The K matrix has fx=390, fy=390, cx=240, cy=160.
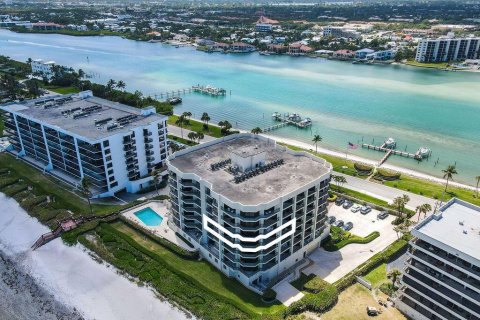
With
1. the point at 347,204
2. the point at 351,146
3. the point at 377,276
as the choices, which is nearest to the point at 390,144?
the point at 351,146

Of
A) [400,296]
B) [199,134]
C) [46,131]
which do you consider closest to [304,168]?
[400,296]

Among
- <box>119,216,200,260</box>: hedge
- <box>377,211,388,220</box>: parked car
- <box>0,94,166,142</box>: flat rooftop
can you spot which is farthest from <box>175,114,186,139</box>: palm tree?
<box>377,211,388,220</box>: parked car

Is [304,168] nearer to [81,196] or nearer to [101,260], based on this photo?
[101,260]

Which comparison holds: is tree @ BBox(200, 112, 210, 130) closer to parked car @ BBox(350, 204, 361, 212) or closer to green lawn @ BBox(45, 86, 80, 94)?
parked car @ BBox(350, 204, 361, 212)

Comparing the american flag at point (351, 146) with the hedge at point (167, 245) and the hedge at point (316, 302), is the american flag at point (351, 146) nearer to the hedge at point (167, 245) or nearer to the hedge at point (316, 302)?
the hedge at point (316, 302)

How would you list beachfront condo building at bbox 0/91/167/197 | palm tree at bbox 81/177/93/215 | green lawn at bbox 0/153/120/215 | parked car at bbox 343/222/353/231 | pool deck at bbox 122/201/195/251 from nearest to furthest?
pool deck at bbox 122/201/195/251
parked car at bbox 343/222/353/231
palm tree at bbox 81/177/93/215
green lawn at bbox 0/153/120/215
beachfront condo building at bbox 0/91/167/197

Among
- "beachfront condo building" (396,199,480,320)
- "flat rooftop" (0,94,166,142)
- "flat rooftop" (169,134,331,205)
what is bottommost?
"beachfront condo building" (396,199,480,320)
